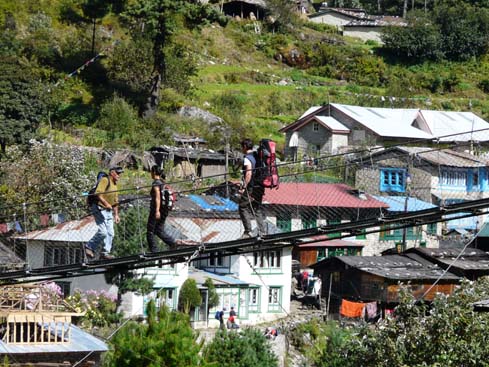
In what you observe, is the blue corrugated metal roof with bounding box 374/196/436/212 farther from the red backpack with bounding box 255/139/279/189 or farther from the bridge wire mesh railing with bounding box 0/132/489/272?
the red backpack with bounding box 255/139/279/189

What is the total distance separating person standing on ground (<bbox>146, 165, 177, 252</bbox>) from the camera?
31.9 feet

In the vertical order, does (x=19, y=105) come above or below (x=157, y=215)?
above

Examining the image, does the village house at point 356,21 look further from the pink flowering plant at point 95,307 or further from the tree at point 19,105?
the pink flowering plant at point 95,307

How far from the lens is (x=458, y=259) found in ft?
105

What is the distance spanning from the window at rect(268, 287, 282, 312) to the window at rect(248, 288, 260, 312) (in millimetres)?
303

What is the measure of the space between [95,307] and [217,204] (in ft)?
40.1

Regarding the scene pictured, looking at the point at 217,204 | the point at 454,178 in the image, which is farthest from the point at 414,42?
the point at 217,204

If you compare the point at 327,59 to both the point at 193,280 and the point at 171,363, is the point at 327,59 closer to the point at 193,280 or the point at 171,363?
the point at 193,280

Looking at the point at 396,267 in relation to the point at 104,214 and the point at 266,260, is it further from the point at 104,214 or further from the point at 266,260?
the point at 104,214

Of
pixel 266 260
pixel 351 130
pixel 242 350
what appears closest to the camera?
pixel 242 350

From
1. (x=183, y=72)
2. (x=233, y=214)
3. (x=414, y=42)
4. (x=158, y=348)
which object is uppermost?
(x=414, y=42)

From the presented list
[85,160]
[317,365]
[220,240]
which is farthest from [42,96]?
[220,240]

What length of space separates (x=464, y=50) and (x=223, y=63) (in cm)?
1404

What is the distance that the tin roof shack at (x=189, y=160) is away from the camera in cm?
3338
